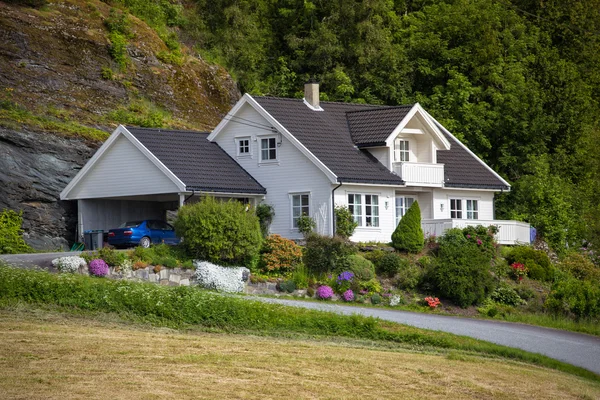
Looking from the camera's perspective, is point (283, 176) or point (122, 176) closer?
point (122, 176)

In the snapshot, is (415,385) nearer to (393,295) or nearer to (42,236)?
(393,295)

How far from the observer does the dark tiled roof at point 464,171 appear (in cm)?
4794

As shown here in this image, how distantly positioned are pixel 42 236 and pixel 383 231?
44.0ft

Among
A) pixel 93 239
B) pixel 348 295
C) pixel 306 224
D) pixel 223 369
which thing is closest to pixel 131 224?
pixel 93 239

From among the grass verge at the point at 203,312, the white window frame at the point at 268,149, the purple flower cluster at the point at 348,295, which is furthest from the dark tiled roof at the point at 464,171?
the grass verge at the point at 203,312

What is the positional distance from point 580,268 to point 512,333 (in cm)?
1465

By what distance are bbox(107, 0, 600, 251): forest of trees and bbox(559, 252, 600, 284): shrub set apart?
6.66 meters

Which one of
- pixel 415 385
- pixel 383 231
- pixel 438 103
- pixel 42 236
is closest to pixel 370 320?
pixel 415 385

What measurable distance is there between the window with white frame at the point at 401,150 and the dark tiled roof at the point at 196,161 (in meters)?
6.21

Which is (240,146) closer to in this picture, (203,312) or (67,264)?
(67,264)

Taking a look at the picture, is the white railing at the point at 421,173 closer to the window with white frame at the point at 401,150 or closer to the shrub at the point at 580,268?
Result: the window with white frame at the point at 401,150

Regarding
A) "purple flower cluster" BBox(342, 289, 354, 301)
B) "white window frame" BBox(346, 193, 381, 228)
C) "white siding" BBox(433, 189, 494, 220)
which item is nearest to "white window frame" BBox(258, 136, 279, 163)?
"white window frame" BBox(346, 193, 381, 228)

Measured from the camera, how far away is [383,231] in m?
44.0

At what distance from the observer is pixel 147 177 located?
42531mm
